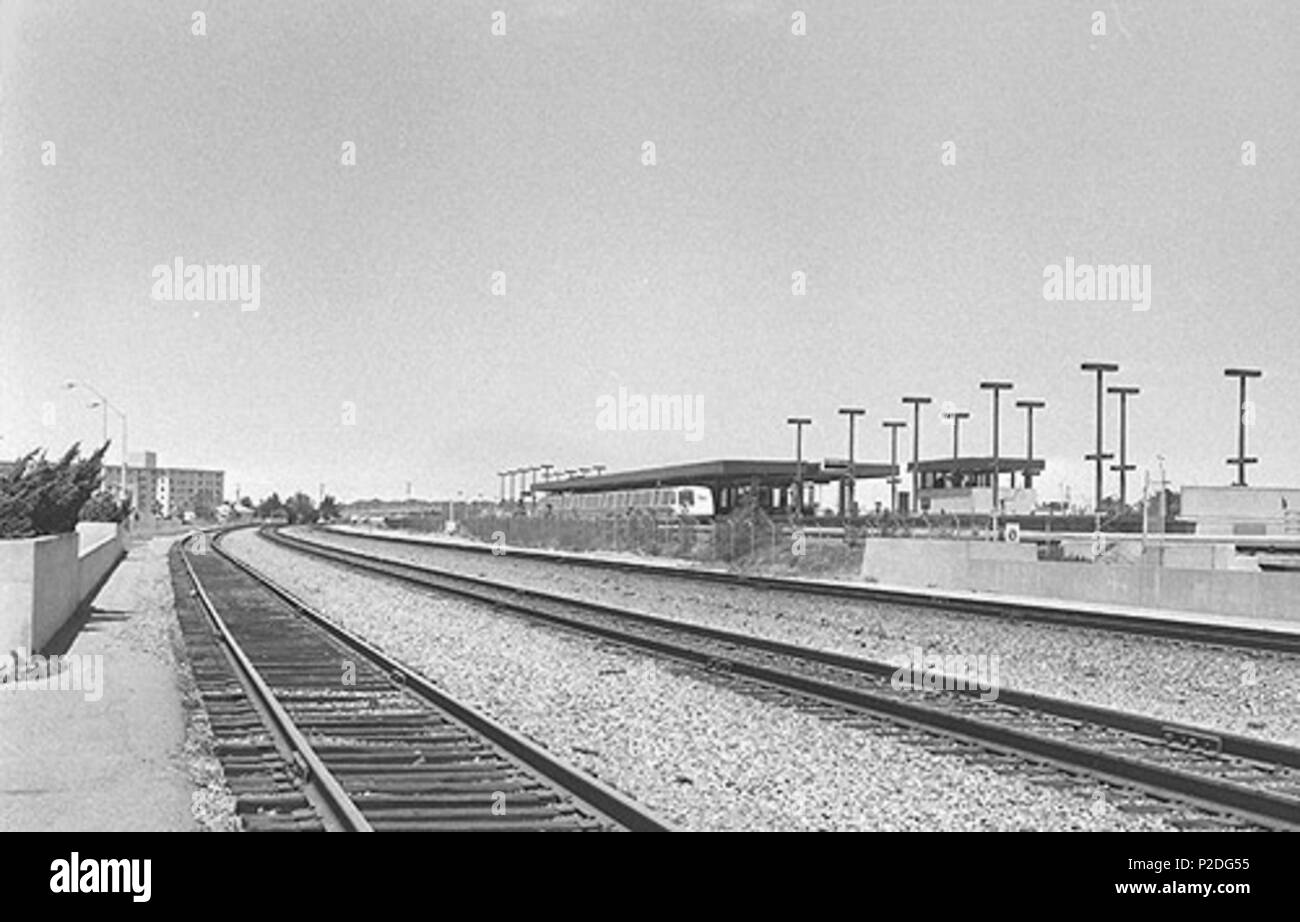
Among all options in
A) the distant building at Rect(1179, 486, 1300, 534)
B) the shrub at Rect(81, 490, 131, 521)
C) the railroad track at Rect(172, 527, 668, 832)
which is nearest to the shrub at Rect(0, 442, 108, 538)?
the railroad track at Rect(172, 527, 668, 832)

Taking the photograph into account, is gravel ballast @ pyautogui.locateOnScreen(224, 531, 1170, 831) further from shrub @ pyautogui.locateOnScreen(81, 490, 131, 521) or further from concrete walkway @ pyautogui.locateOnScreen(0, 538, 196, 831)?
shrub @ pyautogui.locateOnScreen(81, 490, 131, 521)

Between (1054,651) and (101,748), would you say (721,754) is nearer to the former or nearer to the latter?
(101,748)

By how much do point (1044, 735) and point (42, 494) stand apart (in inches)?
832

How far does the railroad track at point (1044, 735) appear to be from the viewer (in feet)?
33.0

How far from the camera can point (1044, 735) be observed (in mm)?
12867

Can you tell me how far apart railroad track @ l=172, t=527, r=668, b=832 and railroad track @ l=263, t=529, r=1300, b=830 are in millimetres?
3282

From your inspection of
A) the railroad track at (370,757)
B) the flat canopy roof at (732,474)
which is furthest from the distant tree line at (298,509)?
the railroad track at (370,757)

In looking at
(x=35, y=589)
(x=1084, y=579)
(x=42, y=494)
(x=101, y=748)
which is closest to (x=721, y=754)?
(x=101, y=748)

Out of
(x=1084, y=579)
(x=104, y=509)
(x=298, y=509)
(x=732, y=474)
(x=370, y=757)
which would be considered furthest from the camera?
(x=298, y=509)

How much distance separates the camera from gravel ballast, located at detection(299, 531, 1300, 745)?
15.7 metres

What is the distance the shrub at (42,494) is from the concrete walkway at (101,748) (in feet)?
17.8

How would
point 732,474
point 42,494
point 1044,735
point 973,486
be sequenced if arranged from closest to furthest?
1. point 1044,735
2. point 42,494
3. point 732,474
4. point 973,486

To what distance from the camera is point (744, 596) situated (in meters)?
33.3
